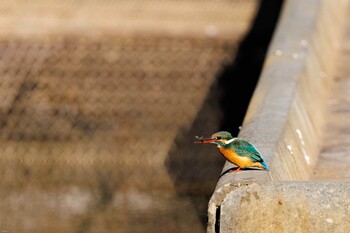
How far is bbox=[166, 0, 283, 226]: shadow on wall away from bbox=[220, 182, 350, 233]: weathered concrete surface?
22.7 ft

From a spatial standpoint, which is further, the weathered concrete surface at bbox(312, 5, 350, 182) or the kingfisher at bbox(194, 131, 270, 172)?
the weathered concrete surface at bbox(312, 5, 350, 182)

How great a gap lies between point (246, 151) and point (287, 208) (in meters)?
0.54

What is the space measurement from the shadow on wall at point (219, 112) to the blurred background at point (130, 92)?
0.01 meters

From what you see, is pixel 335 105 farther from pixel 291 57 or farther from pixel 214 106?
pixel 214 106

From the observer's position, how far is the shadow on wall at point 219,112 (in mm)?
12188

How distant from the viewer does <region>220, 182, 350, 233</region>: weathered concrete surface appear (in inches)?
197

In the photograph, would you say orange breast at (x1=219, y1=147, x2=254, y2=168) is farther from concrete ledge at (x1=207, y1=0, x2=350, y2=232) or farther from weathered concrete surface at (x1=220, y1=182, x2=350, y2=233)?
weathered concrete surface at (x1=220, y1=182, x2=350, y2=233)

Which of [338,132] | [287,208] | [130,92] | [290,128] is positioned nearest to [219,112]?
[130,92]

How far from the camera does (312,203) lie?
5020mm

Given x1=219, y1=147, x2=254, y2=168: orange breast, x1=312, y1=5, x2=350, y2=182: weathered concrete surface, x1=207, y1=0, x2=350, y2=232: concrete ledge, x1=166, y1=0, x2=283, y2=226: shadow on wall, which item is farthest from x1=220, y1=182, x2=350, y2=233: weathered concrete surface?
x1=166, y1=0, x2=283, y2=226: shadow on wall

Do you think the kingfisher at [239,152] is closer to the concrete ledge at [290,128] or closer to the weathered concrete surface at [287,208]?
the concrete ledge at [290,128]

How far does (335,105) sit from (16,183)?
519cm

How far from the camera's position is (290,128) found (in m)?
6.89

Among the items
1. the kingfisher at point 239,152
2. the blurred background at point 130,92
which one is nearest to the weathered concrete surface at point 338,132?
the kingfisher at point 239,152
